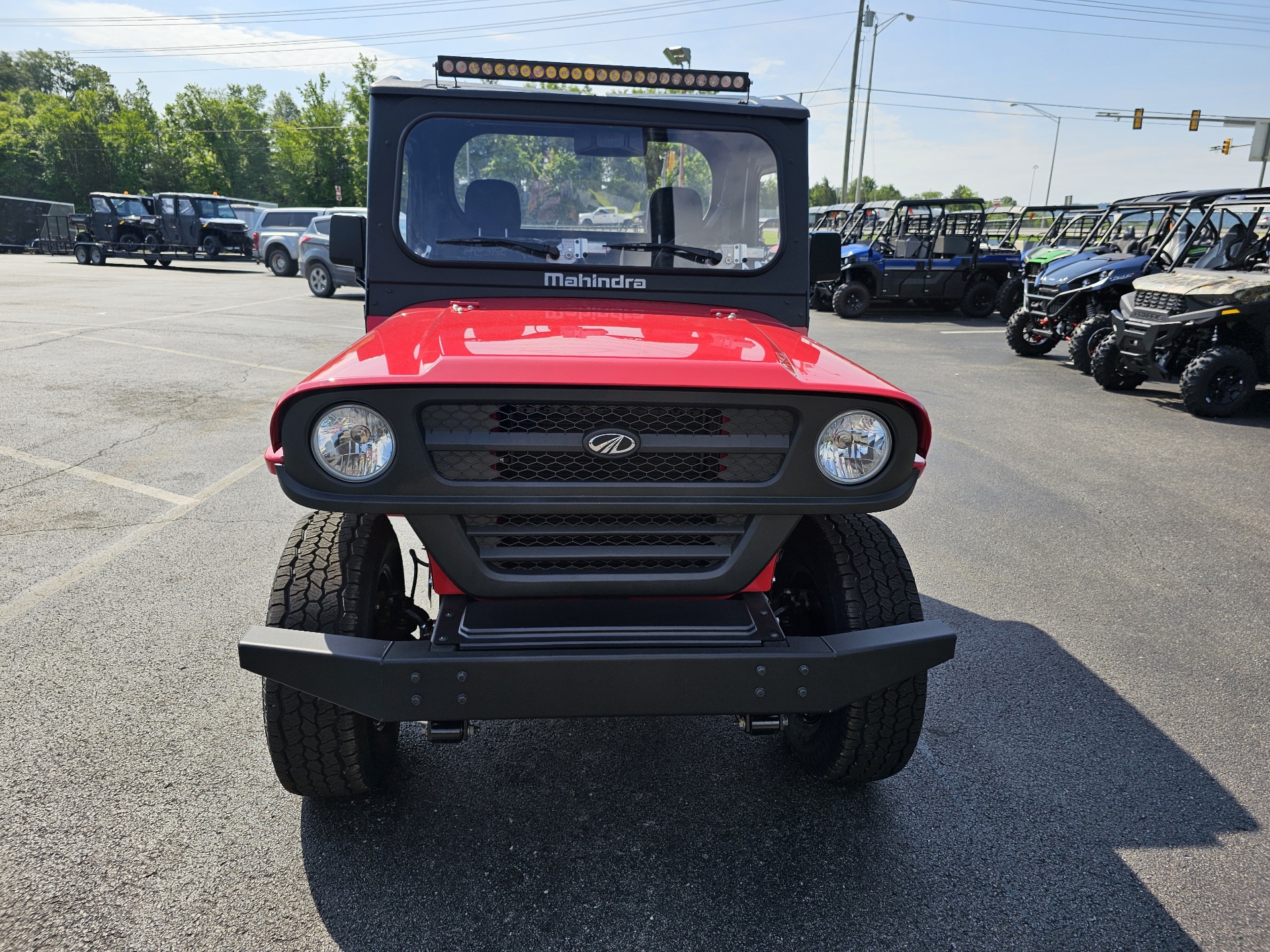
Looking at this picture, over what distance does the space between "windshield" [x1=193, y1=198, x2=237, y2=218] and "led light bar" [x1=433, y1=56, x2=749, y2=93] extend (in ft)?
92.8

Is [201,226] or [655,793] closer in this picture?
[655,793]

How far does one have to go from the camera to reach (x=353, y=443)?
208cm

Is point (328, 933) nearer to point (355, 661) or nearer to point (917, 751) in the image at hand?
point (355, 661)

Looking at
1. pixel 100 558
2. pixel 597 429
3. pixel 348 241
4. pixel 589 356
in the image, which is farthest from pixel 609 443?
pixel 100 558

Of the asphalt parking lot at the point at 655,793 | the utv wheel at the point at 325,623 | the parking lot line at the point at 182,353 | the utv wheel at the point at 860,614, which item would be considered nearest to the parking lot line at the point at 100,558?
the asphalt parking lot at the point at 655,793

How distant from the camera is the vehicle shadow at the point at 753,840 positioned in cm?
223

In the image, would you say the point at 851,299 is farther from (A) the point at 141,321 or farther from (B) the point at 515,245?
(B) the point at 515,245

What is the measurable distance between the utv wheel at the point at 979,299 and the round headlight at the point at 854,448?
17435mm

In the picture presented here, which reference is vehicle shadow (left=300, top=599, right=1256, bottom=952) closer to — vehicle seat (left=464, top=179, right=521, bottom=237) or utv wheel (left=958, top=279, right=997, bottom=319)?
vehicle seat (left=464, top=179, right=521, bottom=237)

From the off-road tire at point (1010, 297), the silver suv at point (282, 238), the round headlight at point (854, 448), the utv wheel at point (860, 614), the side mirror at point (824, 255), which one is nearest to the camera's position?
the round headlight at point (854, 448)

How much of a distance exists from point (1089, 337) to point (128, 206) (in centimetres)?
2757

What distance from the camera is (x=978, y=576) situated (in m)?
4.74

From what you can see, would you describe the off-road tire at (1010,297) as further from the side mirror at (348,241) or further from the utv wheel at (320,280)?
the side mirror at (348,241)

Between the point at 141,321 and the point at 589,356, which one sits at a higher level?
the point at 589,356
